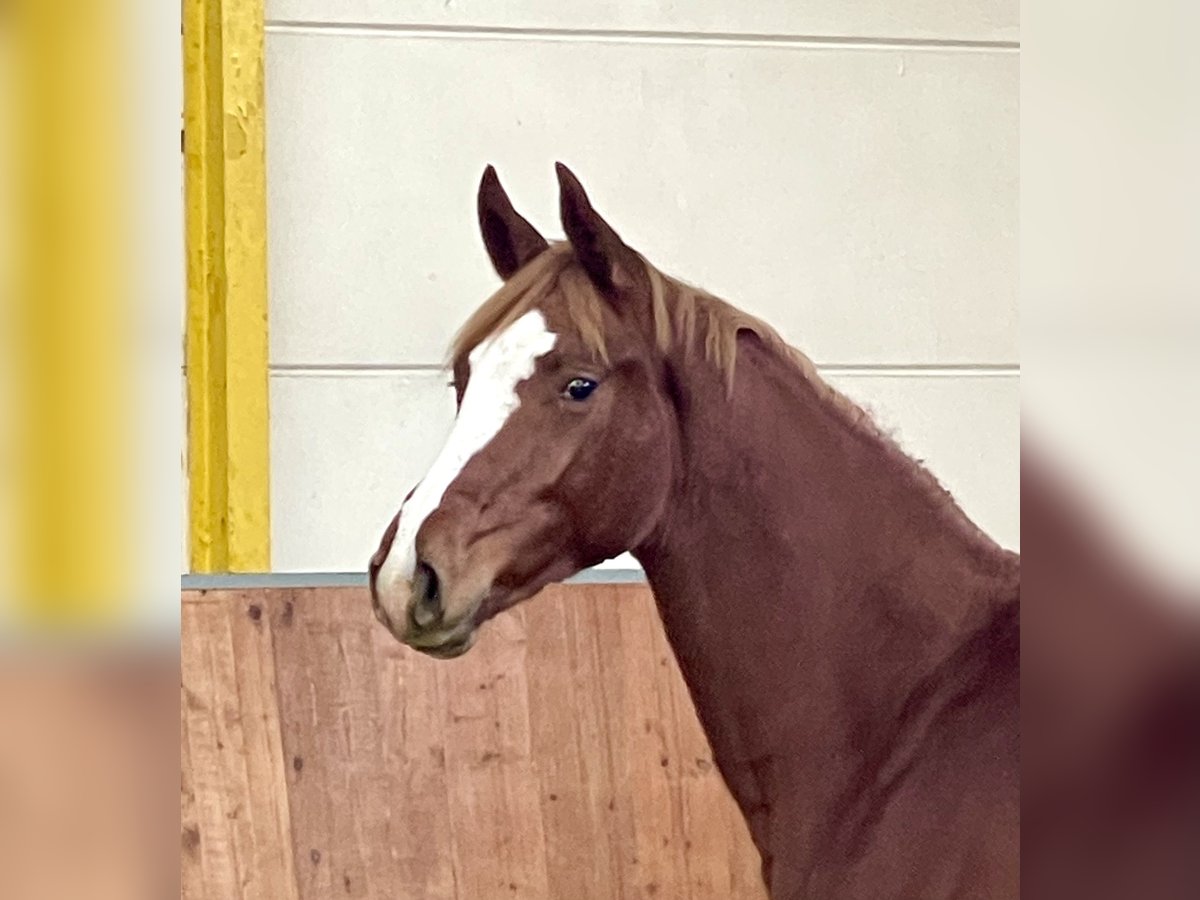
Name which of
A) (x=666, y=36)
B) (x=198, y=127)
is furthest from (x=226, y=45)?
(x=666, y=36)

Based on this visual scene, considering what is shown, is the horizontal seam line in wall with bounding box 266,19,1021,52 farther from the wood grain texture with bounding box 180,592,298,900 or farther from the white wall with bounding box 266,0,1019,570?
the wood grain texture with bounding box 180,592,298,900

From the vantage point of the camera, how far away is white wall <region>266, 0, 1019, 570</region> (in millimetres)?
1087

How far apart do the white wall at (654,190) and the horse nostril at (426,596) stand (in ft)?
0.34

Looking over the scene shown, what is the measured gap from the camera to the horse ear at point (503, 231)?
3.57 ft

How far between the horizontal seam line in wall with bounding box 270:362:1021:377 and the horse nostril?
20 cm

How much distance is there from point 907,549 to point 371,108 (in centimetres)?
63
